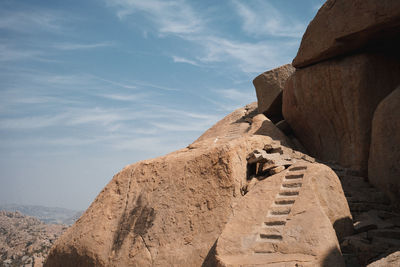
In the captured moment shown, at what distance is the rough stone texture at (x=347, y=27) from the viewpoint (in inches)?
283

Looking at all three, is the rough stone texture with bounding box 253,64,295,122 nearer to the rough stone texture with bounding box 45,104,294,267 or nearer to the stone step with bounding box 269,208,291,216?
the rough stone texture with bounding box 45,104,294,267

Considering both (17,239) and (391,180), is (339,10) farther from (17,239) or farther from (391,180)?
(17,239)

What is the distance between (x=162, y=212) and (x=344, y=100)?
5.07 m

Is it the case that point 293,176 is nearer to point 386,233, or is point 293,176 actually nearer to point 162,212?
point 386,233

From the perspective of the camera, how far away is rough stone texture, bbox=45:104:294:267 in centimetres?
524

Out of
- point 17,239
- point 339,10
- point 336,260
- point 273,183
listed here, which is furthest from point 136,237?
point 17,239

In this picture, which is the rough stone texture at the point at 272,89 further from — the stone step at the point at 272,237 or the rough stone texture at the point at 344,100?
the stone step at the point at 272,237

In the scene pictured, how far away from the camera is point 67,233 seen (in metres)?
6.64

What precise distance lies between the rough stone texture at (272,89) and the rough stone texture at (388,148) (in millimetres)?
5103

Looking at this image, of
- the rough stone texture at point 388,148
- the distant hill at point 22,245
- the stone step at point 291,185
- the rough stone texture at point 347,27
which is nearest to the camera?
the stone step at point 291,185

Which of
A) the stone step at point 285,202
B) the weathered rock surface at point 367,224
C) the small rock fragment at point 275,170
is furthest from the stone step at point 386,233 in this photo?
the small rock fragment at point 275,170

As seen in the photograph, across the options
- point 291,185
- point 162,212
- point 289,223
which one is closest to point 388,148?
point 291,185

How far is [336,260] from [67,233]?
4.83 m

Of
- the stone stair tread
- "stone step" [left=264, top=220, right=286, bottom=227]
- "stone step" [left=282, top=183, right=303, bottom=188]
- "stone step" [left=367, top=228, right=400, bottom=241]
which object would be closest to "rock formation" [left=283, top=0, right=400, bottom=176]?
"stone step" [left=367, top=228, right=400, bottom=241]
